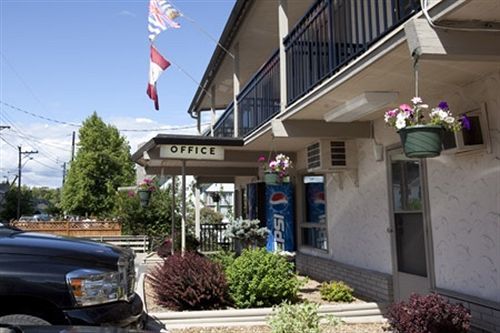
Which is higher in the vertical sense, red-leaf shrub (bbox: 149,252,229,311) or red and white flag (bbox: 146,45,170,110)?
red and white flag (bbox: 146,45,170,110)

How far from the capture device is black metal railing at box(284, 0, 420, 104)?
5598mm

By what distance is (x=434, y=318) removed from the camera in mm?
4832

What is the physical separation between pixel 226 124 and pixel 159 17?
3.90m

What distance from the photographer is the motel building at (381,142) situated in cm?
445

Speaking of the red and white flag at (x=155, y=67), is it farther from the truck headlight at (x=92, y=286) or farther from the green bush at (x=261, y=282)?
the truck headlight at (x=92, y=286)

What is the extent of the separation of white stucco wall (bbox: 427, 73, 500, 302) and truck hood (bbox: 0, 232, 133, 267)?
12.3 feet

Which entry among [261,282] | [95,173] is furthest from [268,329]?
[95,173]

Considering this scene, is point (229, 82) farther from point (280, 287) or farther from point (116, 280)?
point (116, 280)

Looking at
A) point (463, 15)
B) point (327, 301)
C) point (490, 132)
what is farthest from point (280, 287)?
point (463, 15)

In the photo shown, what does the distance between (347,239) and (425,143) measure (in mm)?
5013

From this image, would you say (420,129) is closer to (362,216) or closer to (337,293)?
(337,293)

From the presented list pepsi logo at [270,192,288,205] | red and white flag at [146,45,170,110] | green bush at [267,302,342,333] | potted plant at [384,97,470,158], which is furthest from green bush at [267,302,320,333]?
red and white flag at [146,45,170,110]

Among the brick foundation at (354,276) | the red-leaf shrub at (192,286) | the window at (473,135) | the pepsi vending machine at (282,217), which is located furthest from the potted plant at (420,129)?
the pepsi vending machine at (282,217)

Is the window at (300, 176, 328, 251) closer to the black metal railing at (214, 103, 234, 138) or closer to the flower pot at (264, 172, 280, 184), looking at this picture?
the flower pot at (264, 172, 280, 184)
